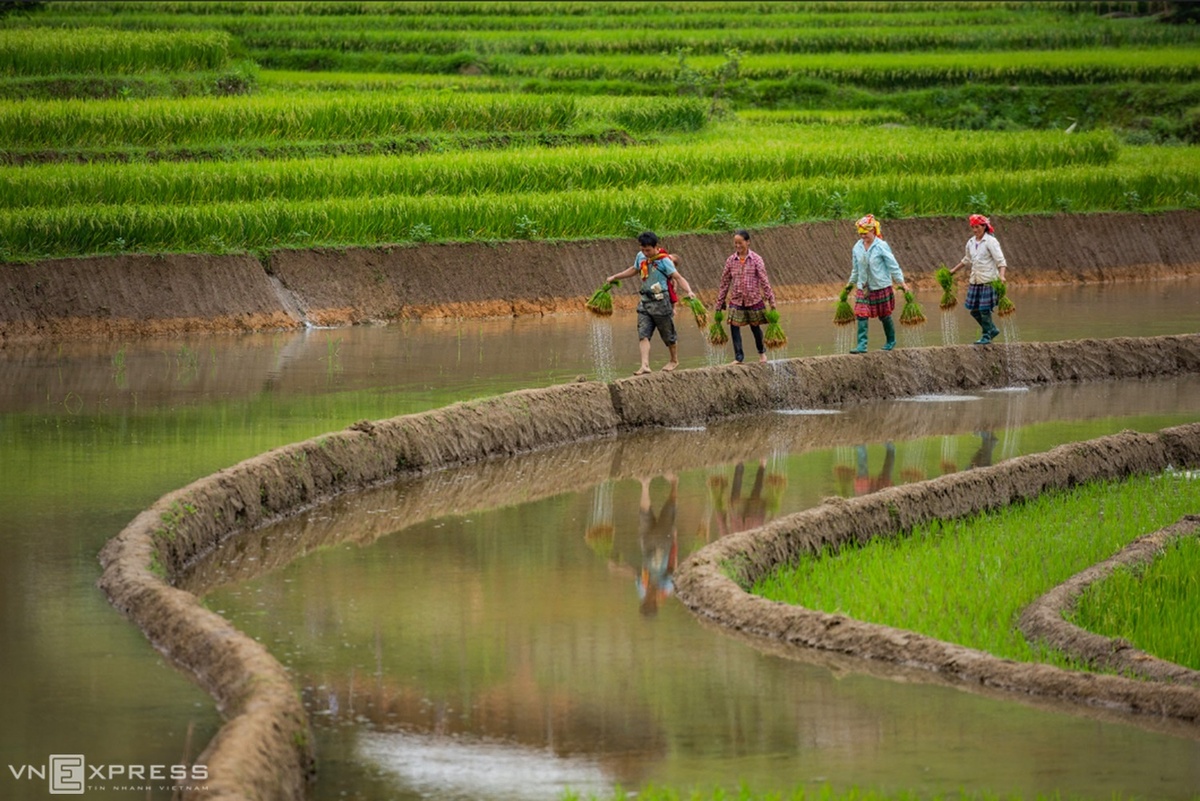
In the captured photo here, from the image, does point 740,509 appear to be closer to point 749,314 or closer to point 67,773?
point 749,314

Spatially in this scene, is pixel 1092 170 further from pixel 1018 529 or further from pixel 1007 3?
pixel 1007 3

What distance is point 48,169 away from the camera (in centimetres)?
2359

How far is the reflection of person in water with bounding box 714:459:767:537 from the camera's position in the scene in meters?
12.6

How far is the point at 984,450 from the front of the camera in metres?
15.6

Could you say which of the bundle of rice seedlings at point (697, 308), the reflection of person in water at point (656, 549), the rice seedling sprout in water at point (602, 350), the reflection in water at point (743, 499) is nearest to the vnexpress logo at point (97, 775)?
the reflection of person in water at point (656, 549)

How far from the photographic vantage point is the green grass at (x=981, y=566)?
9.90m

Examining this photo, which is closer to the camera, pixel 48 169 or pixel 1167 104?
pixel 48 169

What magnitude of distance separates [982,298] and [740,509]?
7.22m

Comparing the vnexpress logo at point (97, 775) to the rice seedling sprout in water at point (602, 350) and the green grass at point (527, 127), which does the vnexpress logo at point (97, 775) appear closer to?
the rice seedling sprout in water at point (602, 350)

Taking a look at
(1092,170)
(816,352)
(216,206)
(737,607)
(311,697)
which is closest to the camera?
(311,697)

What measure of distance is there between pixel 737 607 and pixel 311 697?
8.41ft

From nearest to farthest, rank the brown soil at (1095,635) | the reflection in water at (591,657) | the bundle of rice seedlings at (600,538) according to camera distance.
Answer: the reflection in water at (591,657), the brown soil at (1095,635), the bundle of rice seedlings at (600,538)

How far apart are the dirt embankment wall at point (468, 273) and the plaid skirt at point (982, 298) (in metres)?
6.16

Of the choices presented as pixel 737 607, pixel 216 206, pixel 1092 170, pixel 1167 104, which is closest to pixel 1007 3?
pixel 1167 104
